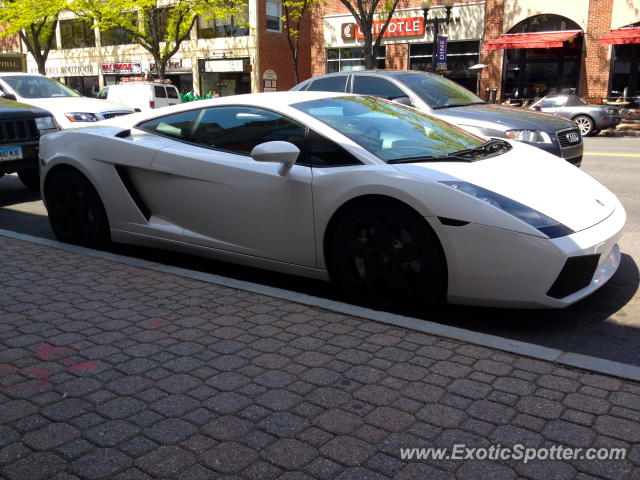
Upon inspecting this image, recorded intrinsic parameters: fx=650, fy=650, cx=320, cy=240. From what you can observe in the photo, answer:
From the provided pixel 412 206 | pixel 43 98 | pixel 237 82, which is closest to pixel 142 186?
pixel 412 206

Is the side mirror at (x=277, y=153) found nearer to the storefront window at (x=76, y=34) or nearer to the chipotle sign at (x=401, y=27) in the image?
the chipotle sign at (x=401, y=27)

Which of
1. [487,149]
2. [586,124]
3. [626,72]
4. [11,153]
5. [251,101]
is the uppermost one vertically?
[251,101]

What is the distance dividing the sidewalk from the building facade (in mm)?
31666

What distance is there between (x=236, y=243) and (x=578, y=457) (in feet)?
9.31

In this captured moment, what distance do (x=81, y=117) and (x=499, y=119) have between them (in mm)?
7234

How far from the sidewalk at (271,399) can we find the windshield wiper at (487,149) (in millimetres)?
1438

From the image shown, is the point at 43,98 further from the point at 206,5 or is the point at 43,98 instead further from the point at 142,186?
the point at 206,5

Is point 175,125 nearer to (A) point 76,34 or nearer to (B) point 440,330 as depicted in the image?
(B) point 440,330

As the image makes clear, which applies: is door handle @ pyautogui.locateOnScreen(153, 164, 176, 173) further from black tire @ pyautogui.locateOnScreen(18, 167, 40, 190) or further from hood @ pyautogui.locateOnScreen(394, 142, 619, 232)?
black tire @ pyautogui.locateOnScreen(18, 167, 40, 190)

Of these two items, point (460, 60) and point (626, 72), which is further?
point (460, 60)

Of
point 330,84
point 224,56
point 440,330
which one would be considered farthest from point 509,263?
point 224,56

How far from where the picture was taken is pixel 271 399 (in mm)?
2865

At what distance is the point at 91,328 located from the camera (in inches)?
147

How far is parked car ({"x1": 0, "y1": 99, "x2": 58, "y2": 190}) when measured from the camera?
8156 millimetres
